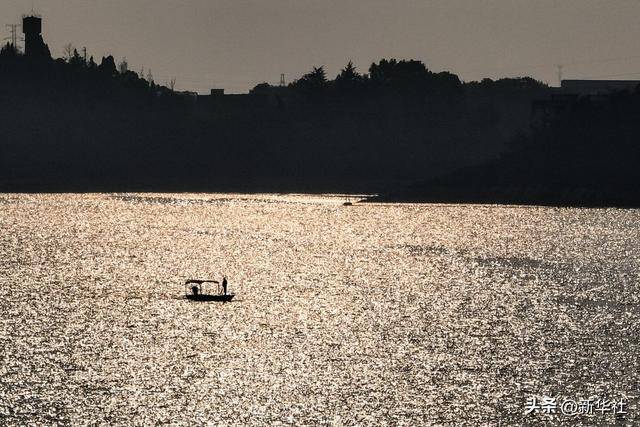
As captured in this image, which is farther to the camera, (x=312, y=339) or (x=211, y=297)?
(x=211, y=297)

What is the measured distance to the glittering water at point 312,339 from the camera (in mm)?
65000

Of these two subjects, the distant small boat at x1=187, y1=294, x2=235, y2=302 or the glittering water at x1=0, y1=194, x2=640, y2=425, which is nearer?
the glittering water at x1=0, y1=194, x2=640, y2=425

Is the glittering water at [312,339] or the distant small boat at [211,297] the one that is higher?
the distant small boat at [211,297]

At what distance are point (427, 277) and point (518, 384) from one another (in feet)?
218

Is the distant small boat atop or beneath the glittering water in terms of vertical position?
atop

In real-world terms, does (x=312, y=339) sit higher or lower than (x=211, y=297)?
lower

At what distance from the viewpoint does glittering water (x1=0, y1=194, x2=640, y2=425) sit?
65.0 metres

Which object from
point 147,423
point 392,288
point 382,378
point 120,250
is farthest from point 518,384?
point 120,250

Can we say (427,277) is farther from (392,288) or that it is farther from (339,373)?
(339,373)

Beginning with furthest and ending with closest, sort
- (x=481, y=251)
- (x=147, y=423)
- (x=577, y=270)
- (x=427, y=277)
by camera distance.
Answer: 1. (x=481, y=251)
2. (x=577, y=270)
3. (x=427, y=277)
4. (x=147, y=423)

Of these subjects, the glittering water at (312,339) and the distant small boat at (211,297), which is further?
the distant small boat at (211,297)

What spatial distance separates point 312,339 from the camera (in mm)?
88188

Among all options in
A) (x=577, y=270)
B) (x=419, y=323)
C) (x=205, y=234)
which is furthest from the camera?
(x=205, y=234)

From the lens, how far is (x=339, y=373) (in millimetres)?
74375
